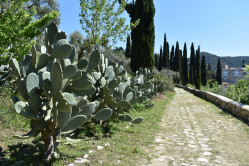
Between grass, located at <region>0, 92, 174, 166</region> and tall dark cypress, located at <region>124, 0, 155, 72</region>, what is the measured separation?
10.7m

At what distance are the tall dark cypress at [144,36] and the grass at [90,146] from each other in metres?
10.7

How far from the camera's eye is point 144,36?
48.9 ft

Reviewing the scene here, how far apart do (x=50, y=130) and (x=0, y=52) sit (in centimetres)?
654

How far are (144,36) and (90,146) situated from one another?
12611 millimetres

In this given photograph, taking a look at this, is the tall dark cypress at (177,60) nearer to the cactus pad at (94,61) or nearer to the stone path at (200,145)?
the stone path at (200,145)

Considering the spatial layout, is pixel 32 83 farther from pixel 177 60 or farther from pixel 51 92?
pixel 177 60

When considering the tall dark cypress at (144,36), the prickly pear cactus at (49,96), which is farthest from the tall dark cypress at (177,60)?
the prickly pear cactus at (49,96)

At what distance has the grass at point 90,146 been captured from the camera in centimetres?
259

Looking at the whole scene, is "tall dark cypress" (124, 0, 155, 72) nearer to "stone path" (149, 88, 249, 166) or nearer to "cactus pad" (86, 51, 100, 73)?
"stone path" (149, 88, 249, 166)

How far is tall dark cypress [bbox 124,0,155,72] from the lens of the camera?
1479 cm

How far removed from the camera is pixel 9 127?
11.8 feet

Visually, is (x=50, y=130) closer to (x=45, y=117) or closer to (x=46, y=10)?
(x=45, y=117)

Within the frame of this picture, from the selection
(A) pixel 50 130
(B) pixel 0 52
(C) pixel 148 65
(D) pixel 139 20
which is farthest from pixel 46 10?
(A) pixel 50 130

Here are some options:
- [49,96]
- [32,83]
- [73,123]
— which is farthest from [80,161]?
[32,83]
